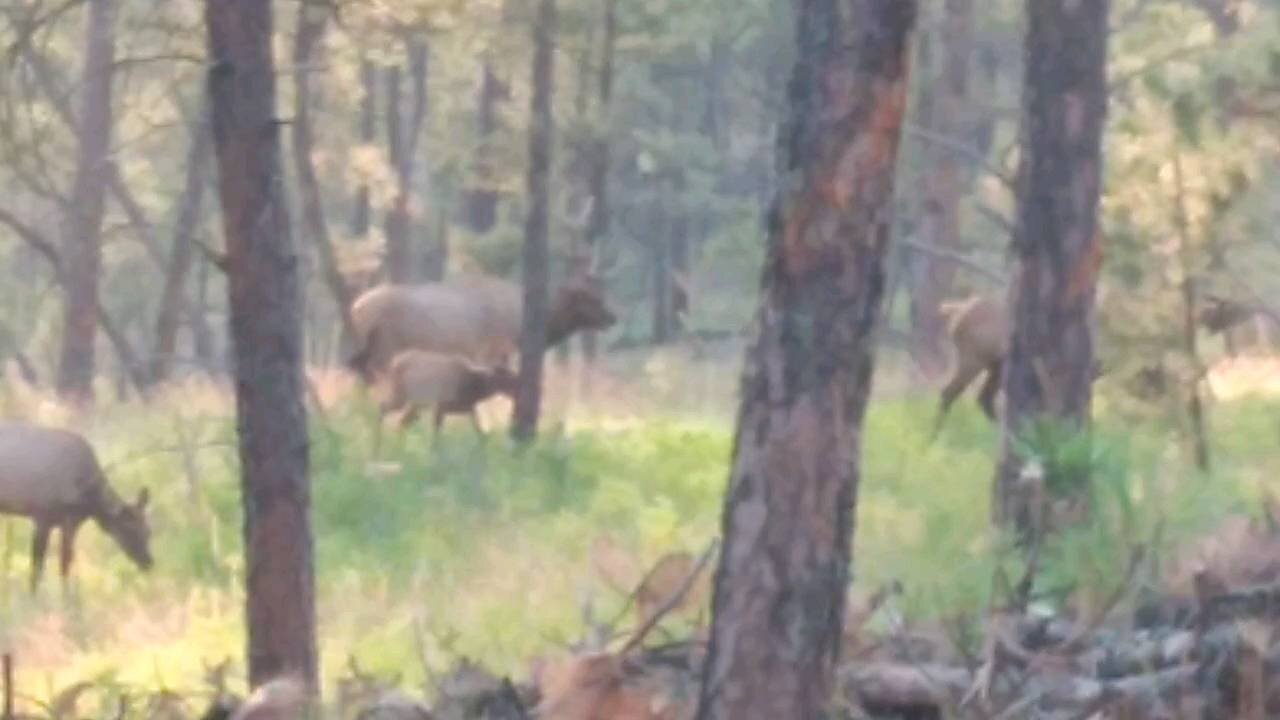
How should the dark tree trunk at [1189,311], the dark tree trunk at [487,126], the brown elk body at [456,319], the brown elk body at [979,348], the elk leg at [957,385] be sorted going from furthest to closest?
the dark tree trunk at [487,126] < the brown elk body at [456,319] < the brown elk body at [979,348] < the elk leg at [957,385] < the dark tree trunk at [1189,311]

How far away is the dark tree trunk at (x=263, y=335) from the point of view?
10.7 metres

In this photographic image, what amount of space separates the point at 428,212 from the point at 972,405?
32.2 m

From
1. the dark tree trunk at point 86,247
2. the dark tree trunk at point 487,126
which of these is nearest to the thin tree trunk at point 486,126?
the dark tree trunk at point 487,126

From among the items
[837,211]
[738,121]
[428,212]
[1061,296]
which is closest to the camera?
[837,211]

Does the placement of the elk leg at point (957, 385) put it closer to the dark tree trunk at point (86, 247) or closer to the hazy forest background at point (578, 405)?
the hazy forest background at point (578, 405)

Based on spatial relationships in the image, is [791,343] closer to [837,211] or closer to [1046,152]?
[837,211]

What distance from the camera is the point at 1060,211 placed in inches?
533

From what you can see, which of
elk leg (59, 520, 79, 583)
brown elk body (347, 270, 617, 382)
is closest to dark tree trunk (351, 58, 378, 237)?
brown elk body (347, 270, 617, 382)

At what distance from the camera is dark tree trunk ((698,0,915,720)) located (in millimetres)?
6664

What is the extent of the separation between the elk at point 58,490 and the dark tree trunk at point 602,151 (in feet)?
30.3

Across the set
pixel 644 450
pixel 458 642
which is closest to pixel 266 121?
pixel 458 642

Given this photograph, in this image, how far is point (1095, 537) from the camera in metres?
9.11

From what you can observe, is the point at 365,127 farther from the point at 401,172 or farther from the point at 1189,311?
the point at 1189,311

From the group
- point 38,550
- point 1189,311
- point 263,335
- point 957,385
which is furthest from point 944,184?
point 263,335
